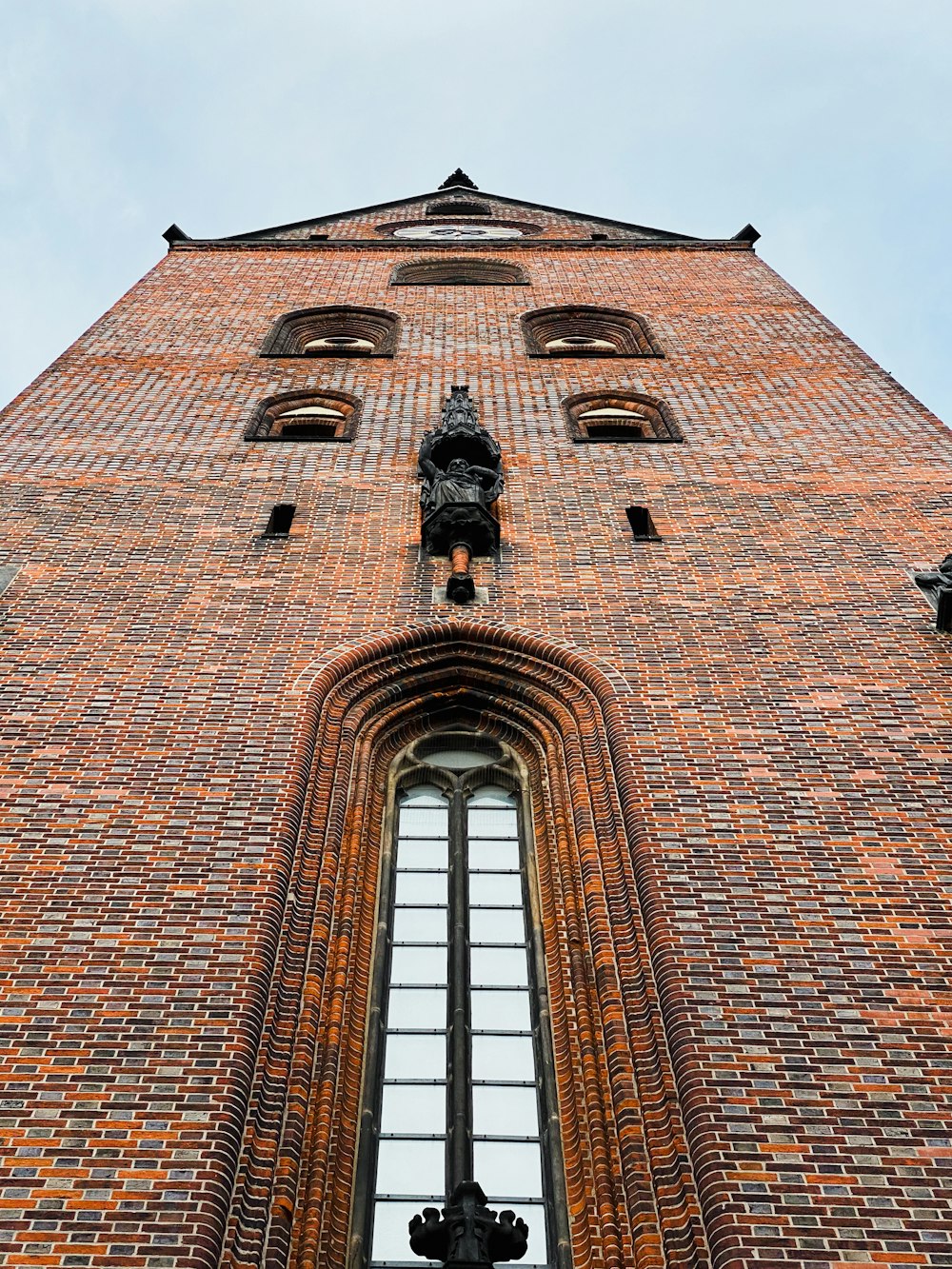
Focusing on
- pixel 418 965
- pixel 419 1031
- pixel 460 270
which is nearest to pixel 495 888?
pixel 418 965

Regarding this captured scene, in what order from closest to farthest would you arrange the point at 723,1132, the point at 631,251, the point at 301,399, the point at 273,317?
the point at 723,1132 < the point at 301,399 < the point at 273,317 < the point at 631,251

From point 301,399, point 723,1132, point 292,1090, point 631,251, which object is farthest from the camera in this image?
point 631,251

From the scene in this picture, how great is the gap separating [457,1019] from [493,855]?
1497mm

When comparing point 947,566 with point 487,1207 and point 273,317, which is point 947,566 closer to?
point 487,1207

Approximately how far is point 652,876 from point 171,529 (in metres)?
5.48

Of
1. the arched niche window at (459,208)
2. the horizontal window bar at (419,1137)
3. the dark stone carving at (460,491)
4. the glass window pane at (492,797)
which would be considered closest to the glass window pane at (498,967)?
the horizontal window bar at (419,1137)

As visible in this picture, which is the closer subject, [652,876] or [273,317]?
[652,876]

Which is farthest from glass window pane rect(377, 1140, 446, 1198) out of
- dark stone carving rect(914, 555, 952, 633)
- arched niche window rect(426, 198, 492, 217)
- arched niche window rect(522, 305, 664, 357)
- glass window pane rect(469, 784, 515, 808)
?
arched niche window rect(426, 198, 492, 217)

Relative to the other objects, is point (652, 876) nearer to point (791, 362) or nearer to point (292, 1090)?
point (292, 1090)

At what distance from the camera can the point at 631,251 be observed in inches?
840

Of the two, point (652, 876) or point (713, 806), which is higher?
point (713, 806)

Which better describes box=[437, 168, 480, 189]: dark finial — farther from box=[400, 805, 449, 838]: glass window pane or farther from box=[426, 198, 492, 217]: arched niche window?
box=[400, 805, 449, 838]: glass window pane

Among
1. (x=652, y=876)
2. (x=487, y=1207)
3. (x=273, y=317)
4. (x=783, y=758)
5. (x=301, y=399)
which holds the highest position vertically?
(x=273, y=317)

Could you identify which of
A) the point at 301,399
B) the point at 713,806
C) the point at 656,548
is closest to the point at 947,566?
the point at 656,548
